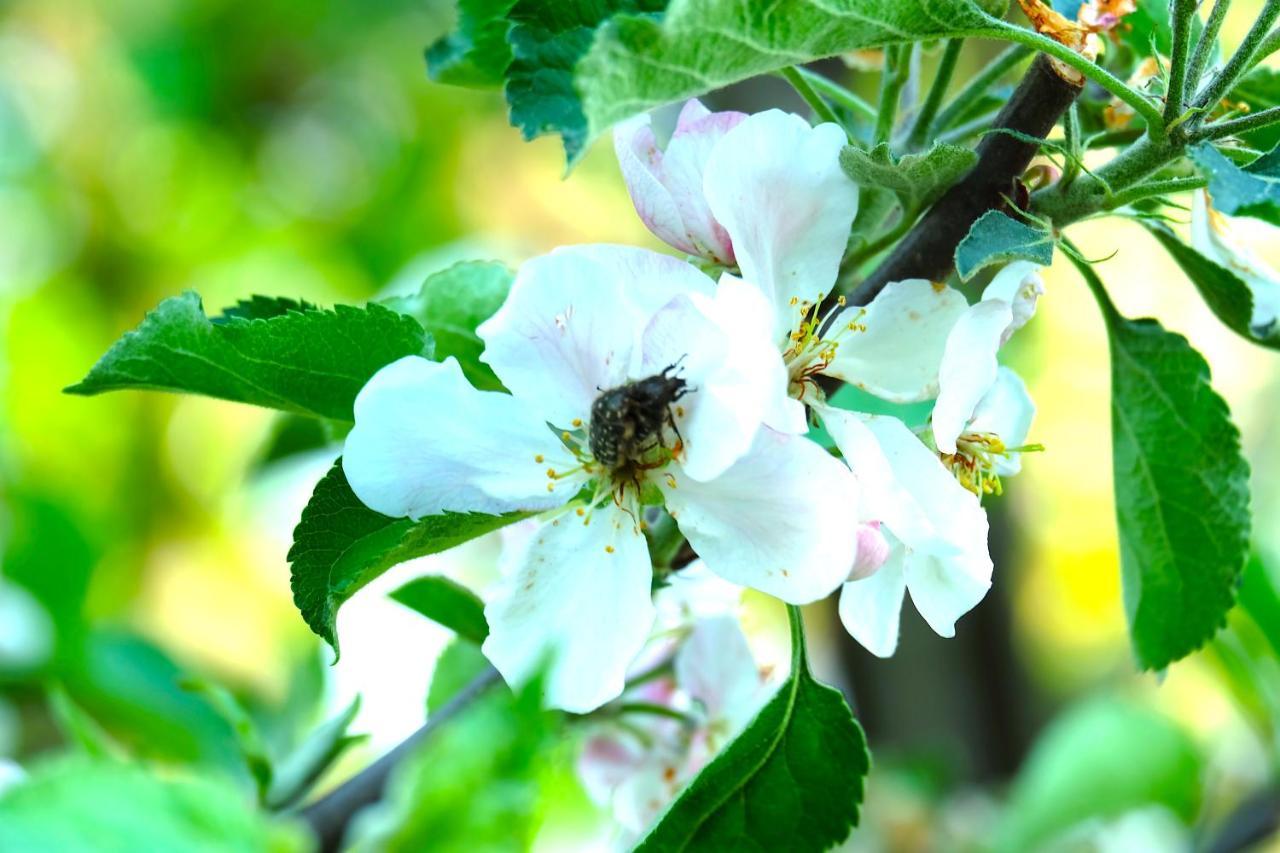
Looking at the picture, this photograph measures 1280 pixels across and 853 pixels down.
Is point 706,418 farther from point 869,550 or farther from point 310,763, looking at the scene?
point 310,763

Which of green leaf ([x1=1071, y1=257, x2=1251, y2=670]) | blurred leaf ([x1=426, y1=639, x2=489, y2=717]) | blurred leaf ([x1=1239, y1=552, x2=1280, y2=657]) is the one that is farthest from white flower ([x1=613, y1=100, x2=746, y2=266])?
blurred leaf ([x1=1239, y1=552, x2=1280, y2=657])

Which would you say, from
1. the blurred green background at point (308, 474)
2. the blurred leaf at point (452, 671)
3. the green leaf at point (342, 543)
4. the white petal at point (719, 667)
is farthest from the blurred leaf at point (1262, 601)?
the green leaf at point (342, 543)

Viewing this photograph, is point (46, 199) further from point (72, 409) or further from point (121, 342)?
point (121, 342)

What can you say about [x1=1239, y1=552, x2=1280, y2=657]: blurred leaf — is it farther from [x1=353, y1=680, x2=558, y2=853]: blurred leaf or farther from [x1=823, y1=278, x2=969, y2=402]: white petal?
[x1=353, y1=680, x2=558, y2=853]: blurred leaf

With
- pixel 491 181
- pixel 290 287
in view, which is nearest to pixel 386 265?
pixel 290 287

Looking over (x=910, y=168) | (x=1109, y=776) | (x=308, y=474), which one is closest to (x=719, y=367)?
(x=910, y=168)
